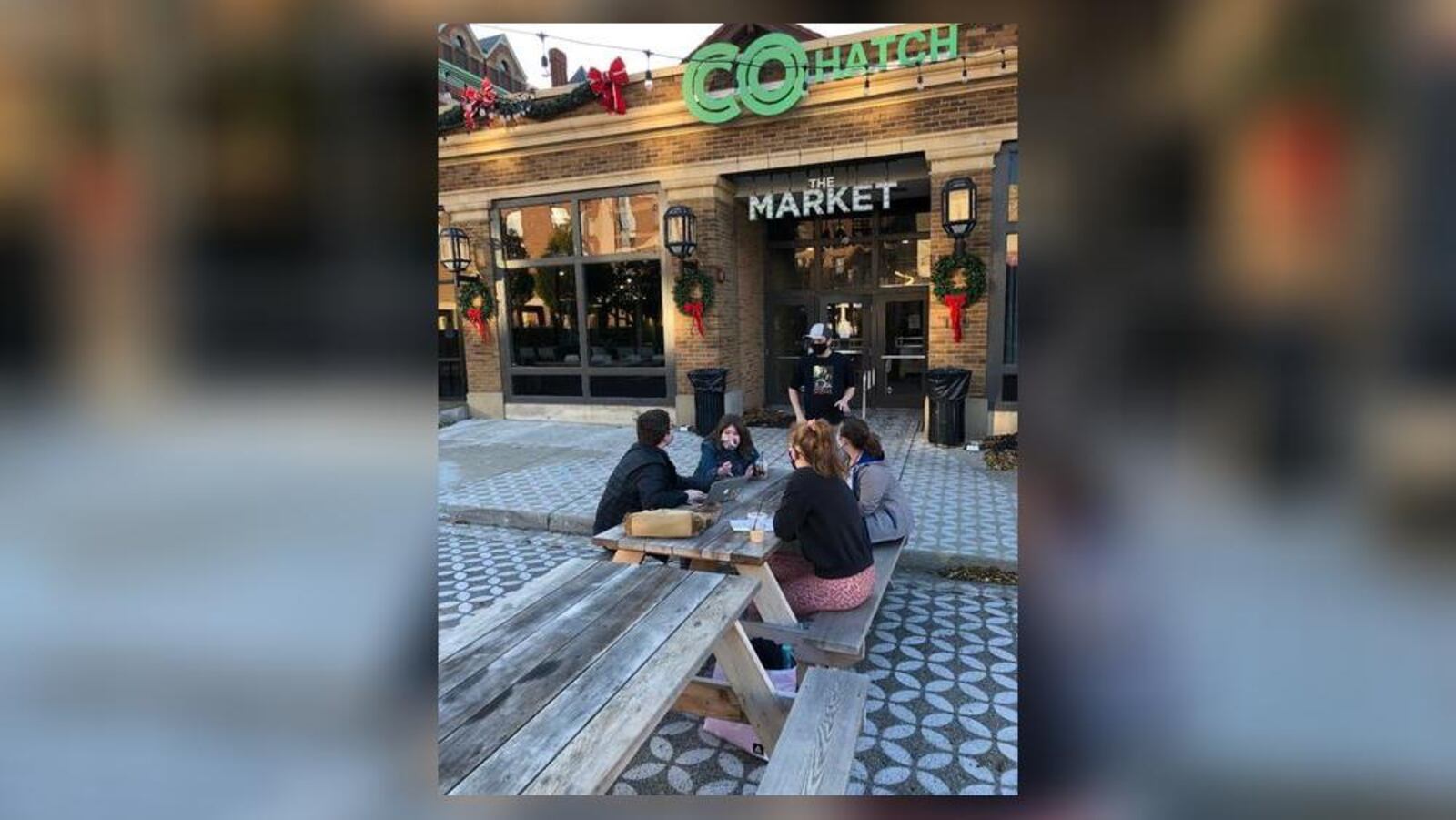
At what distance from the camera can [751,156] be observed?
9.50 metres

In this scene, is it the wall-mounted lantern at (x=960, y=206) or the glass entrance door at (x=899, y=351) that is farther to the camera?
the glass entrance door at (x=899, y=351)

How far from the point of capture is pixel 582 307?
36.1 ft

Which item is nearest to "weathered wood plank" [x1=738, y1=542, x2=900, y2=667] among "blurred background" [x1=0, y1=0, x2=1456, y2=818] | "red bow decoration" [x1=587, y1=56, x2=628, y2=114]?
"blurred background" [x1=0, y1=0, x2=1456, y2=818]

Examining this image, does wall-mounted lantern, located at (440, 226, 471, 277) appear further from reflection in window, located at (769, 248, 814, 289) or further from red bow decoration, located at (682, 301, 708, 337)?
reflection in window, located at (769, 248, 814, 289)

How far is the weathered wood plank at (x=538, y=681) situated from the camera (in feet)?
4.86

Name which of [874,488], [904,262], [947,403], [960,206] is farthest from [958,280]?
[874,488]

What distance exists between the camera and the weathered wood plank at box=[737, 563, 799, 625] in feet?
10.4

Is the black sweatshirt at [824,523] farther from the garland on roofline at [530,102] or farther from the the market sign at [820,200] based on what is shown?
the garland on roofline at [530,102]

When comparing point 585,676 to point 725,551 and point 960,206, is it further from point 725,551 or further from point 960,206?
point 960,206

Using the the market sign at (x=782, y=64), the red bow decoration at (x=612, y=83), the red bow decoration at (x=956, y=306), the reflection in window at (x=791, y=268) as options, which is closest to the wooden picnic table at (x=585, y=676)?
the red bow decoration at (x=956, y=306)

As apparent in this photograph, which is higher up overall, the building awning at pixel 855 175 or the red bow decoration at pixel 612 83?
the red bow decoration at pixel 612 83

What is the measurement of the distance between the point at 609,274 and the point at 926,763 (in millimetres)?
9242
